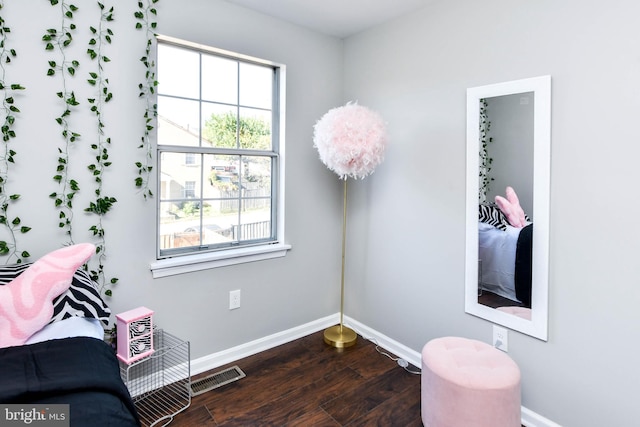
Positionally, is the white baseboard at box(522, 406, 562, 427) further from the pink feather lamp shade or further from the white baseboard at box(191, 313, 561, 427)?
the pink feather lamp shade

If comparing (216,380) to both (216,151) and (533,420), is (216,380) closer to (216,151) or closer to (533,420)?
(216,151)

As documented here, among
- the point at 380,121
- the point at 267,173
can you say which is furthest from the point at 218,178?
the point at 380,121

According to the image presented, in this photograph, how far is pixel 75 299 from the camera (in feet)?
5.35

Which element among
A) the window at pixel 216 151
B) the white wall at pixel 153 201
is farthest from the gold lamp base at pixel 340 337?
the window at pixel 216 151

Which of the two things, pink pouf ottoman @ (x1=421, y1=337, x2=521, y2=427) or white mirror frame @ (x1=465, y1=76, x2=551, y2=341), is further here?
white mirror frame @ (x1=465, y1=76, x2=551, y2=341)

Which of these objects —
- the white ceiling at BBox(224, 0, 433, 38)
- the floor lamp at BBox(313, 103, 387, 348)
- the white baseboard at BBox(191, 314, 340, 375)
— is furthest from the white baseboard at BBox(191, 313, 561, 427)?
the white ceiling at BBox(224, 0, 433, 38)

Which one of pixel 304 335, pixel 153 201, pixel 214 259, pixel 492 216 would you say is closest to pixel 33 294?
pixel 153 201

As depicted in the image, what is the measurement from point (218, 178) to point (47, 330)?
4.47 feet

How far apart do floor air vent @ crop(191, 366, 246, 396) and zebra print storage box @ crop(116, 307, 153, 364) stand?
1.41 feet

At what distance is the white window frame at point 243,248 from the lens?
2.27 metres

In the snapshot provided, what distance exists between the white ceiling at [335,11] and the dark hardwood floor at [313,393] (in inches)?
97.6

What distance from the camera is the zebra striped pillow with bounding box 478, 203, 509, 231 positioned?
6.81 ft

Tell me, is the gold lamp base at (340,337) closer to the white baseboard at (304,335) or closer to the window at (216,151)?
the white baseboard at (304,335)

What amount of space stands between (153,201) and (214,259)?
1.77 ft
